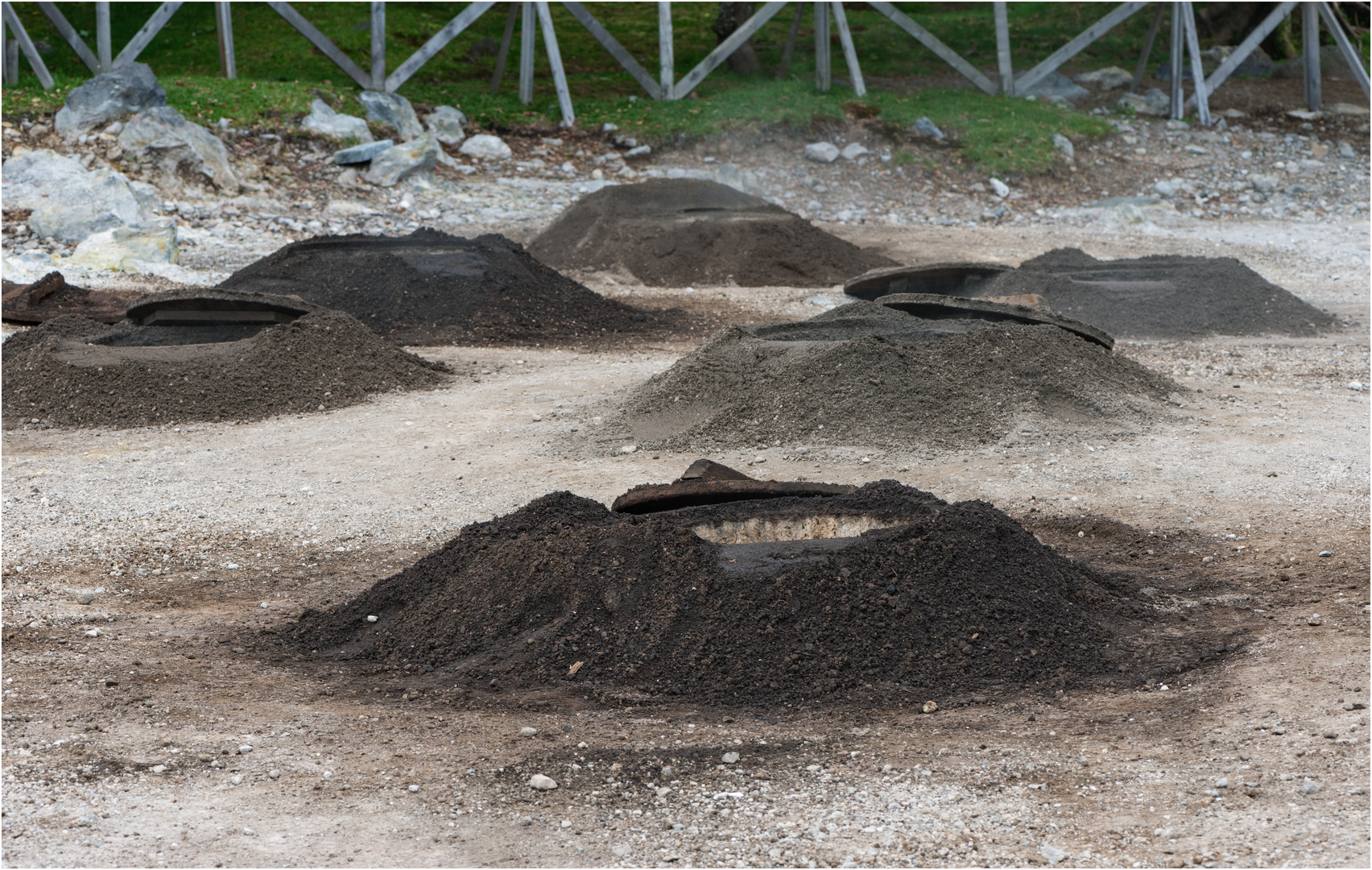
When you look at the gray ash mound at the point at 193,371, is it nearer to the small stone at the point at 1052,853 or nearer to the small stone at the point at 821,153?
the small stone at the point at 1052,853

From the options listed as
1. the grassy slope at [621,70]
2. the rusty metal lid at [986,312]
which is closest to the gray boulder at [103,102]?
the grassy slope at [621,70]

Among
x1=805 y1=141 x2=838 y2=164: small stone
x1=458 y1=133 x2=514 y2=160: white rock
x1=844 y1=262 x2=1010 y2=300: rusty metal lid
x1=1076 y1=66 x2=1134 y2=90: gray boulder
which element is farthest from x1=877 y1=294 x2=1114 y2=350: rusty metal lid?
x1=1076 y1=66 x2=1134 y2=90: gray boulder

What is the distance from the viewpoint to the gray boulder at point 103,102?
16219mm

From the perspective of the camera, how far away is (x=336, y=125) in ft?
59.1

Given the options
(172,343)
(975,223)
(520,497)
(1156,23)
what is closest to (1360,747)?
(520,497)

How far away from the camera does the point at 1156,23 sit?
2105 cm

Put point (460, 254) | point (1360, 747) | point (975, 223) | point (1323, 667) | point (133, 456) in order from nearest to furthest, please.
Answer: point (1360, 747) → point (1323, 667) → point (133, 456) → point (460, 254) → point (975, 223)

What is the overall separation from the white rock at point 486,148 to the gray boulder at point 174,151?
149 inches

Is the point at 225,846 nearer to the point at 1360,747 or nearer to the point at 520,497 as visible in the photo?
the point at 1360,747

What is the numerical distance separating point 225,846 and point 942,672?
92.5 inches

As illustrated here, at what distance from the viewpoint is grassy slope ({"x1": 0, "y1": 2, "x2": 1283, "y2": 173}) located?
19.2 metres

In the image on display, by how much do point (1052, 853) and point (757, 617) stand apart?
1.50 m

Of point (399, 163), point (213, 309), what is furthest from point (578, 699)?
point (399, 163)

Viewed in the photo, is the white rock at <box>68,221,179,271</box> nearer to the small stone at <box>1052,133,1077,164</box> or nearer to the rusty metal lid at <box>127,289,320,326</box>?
the rusty metal lid at <box>127,289,320,326</box>
